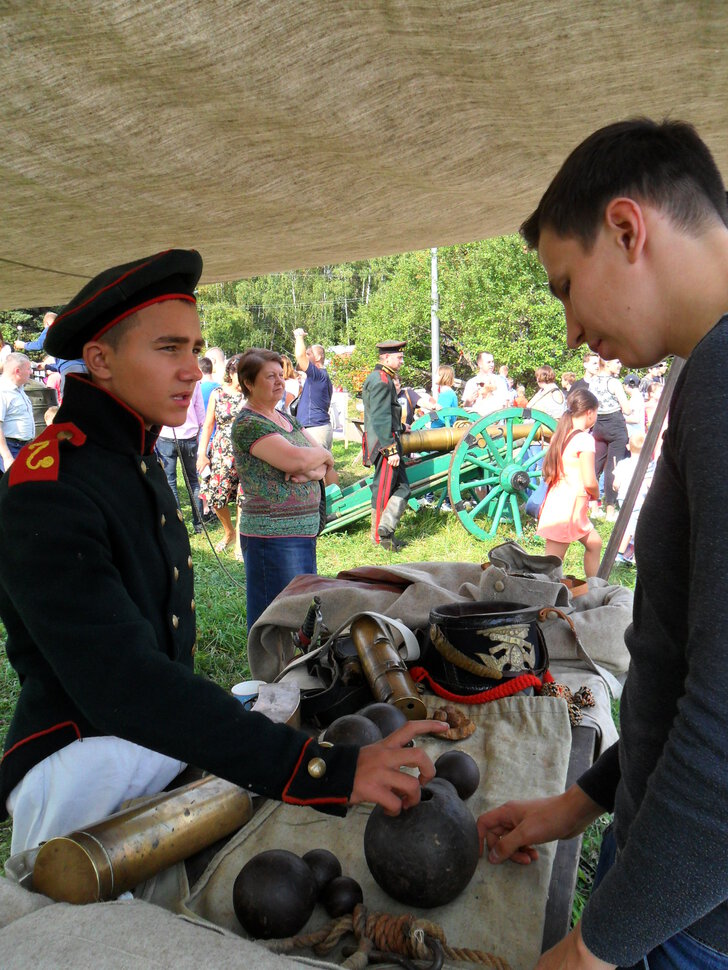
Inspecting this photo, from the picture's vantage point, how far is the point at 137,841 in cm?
139

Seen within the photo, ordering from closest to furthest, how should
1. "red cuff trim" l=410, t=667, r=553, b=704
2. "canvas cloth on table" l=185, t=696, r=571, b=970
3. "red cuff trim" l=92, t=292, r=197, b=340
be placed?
"canvas cloth on table" l=185, t=696, r=571, b=970 → "red cuff trim" l=92, t=292, r=197, b=340 → "red cuff trim" l=410, t=667, r=553, b=704

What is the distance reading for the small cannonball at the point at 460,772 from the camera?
1.76 m

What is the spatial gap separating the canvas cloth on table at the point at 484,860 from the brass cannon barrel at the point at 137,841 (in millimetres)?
76

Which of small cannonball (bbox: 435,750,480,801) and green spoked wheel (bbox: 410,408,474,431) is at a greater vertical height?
small cannonball (bbox: 435,750,480,801)

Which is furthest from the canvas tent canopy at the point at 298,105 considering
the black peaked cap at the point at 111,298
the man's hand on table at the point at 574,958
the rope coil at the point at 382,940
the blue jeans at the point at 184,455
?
the blue jeans at the point at 184,455

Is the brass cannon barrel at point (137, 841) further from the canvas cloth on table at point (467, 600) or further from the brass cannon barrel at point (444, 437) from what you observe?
the brass cannon barrel at point (444, 437)

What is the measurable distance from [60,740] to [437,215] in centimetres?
259

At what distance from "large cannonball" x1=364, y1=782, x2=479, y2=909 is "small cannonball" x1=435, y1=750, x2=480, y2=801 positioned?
0.33 m

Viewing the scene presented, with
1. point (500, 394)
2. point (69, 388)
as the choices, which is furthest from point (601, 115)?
point (500, 394)

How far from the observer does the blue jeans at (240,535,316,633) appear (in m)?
4.02

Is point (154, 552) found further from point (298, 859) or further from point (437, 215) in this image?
point (437, 215)

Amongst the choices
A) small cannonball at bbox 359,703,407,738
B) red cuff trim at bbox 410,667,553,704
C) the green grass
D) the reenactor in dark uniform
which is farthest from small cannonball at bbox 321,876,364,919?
the reenactor in dark uniform

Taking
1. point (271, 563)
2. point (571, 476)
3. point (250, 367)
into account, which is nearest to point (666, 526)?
point (271, 563)

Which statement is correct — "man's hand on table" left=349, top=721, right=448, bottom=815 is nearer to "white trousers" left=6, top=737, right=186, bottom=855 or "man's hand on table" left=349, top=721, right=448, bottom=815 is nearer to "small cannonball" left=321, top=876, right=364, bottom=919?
"small cannonball" left=321, top=876, right=364, bottom=919
